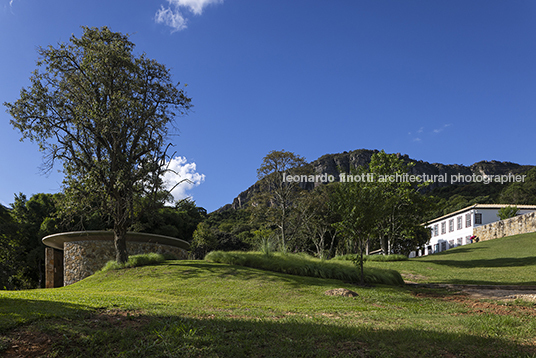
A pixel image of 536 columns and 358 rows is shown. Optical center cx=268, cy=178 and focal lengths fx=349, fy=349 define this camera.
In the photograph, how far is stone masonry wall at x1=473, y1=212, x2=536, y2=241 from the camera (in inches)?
1207

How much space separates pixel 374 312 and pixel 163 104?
13798 millimetres

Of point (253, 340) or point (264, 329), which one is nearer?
point (253, 340)

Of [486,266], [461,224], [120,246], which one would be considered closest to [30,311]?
[120,246]

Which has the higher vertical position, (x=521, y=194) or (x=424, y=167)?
(x=424, y=167)

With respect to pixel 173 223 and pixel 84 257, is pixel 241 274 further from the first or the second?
pixel 173 223

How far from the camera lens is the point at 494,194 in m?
61.5

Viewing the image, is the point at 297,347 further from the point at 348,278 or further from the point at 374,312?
the point at 348,278

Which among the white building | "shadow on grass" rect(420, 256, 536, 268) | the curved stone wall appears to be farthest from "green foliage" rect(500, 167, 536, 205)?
the curved stone wall

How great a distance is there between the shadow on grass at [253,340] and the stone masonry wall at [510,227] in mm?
31398

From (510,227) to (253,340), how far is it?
36256 millimetres

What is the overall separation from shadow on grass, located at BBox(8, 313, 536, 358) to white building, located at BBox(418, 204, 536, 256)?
116 feet

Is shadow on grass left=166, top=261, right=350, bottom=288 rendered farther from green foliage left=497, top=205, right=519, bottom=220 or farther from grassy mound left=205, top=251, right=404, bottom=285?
green foliage left=497, top=205, right=519, bottom=220

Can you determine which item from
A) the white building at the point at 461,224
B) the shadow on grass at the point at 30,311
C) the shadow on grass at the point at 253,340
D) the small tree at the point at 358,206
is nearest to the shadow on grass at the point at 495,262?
the small tree at the point at 358,206

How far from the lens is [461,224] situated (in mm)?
44000
